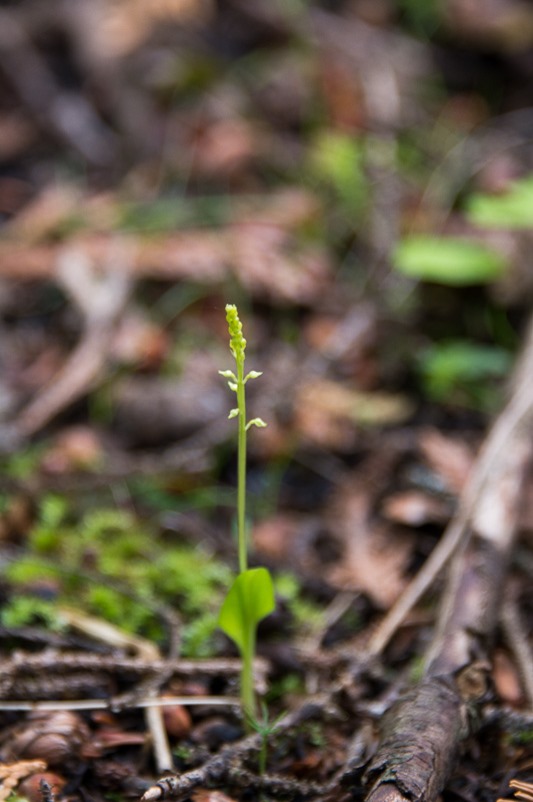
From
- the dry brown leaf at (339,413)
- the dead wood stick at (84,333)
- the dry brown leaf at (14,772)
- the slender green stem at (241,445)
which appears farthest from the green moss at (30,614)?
the dry brown leaf at (339,413)

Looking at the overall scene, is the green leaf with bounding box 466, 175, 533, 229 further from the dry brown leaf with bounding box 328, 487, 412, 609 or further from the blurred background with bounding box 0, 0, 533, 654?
the dry brown leaf with bounding box 328, 487, 412, 609

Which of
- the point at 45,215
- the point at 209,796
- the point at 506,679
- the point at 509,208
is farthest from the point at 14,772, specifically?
the point at 45,215

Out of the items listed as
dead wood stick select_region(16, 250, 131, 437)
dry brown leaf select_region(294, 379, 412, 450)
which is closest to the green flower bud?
dry brown leaf select_region(294, 379, 412, 450)

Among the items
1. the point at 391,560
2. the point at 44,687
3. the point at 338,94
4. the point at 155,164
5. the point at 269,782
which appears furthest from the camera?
the point at 338,94

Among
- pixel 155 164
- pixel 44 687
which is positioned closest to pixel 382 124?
pixel 155 164

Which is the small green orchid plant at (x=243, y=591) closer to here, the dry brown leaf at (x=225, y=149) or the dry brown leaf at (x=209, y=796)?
the dry brown leaf at (x=209, y=796)

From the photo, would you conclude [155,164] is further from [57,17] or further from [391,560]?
[391,560]

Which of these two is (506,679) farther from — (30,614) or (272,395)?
(272,395)
